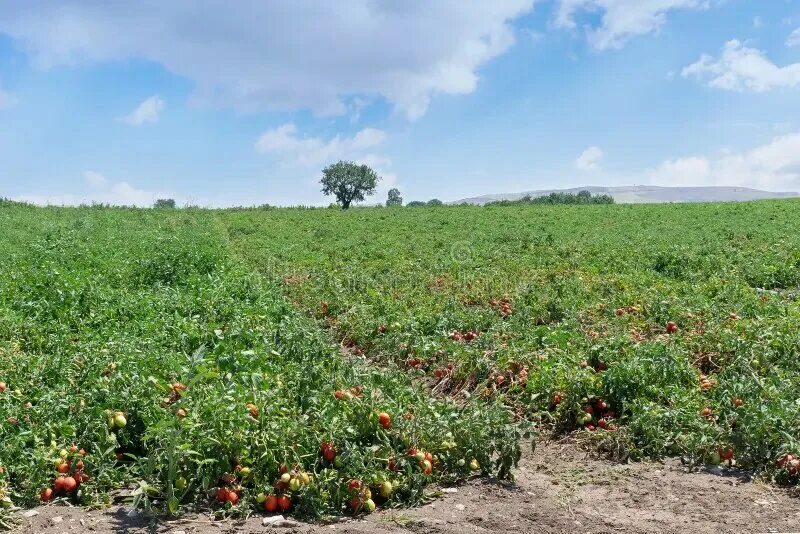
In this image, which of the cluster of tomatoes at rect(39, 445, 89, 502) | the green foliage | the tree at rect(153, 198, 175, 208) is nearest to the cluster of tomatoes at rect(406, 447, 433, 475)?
the green foliage

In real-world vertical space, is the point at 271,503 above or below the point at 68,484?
below

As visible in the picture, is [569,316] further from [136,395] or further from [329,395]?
[136,395]

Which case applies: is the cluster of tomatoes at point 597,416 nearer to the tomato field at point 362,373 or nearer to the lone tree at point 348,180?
the tomato field at point 362,373

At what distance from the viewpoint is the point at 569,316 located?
9000mm

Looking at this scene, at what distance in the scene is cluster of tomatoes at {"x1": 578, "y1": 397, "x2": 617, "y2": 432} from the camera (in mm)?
5512

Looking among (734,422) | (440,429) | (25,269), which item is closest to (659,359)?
(734,422)

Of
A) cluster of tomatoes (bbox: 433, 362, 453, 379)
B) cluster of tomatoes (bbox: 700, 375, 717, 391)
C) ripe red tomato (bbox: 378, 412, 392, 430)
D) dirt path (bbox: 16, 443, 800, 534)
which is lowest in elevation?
dirt path (bbox: 16, 443, 800, 534)

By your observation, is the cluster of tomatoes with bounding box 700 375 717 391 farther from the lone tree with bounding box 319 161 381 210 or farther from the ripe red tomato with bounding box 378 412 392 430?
the lone tree with bounding box 319 161 381 210

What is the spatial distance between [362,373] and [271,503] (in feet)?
5.90

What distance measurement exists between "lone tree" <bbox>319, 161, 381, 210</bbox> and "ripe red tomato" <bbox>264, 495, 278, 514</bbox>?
237ft

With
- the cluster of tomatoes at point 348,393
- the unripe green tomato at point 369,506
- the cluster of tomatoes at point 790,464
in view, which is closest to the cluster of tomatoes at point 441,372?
the cluster of tomatoes at point 348,393

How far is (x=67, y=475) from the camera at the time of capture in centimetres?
402

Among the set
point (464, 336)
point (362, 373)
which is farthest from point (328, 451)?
point (464, 336)

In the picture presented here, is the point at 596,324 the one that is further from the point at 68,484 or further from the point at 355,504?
the point at 68,484
